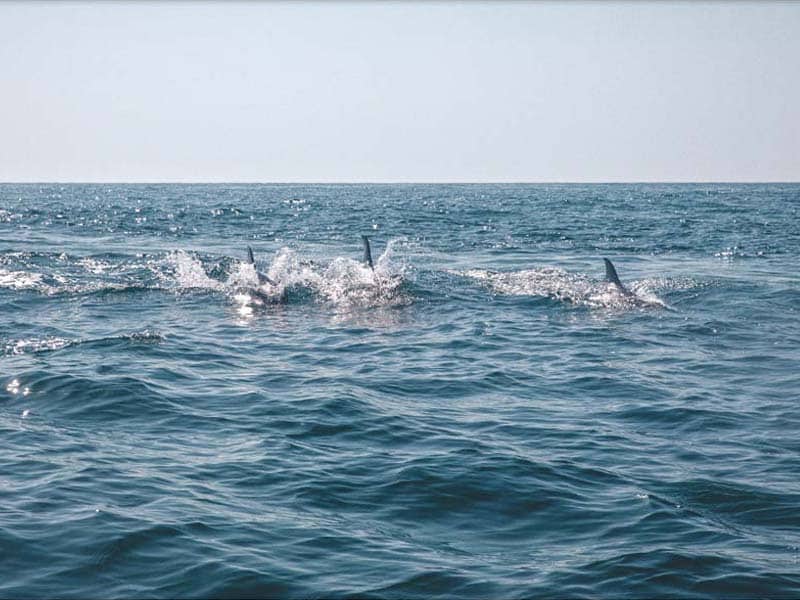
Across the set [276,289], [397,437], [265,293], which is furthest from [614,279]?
[397,437]

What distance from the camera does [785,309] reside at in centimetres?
2286

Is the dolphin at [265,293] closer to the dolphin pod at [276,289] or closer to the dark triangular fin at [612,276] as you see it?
the dolphin pod at [276,289]

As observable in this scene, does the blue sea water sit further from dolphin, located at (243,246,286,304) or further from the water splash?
dolphin, located at (243,246,286,304)

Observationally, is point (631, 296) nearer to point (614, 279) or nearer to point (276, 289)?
point (614, 279)

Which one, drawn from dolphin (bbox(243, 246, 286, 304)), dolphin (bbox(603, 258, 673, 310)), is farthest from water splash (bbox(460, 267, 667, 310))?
dolphin (bbox(243, 246, 286, 304))

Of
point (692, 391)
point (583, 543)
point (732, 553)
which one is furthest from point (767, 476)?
point (692, 391)

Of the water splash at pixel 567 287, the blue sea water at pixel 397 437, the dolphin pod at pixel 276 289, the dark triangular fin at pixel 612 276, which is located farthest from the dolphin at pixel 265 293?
the dark triangular fin at pixel 612 276

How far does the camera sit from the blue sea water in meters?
8.06

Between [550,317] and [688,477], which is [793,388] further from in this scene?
[550,317]

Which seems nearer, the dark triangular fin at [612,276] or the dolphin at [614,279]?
the dolphin at [614,279]

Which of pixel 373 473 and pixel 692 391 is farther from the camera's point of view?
pixel 692 391

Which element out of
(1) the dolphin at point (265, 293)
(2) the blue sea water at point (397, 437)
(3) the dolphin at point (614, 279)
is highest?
(3) the dolphin at point (614, 279)

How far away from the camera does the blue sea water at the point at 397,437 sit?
Result: 806 centimetres

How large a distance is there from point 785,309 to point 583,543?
16.4 meters
